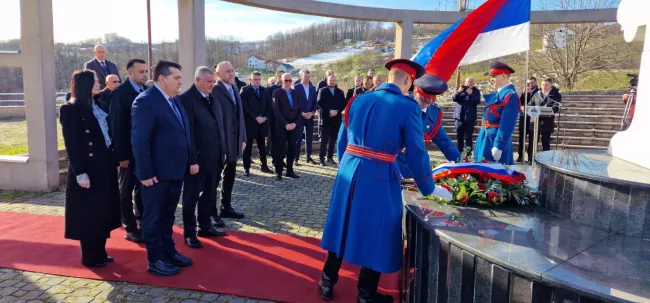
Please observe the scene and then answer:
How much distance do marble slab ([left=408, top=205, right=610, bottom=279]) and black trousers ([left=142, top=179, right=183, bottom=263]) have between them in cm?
208

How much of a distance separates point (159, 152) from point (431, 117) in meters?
2.47

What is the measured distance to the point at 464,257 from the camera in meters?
2.33

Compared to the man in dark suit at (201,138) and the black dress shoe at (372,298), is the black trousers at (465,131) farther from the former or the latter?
the black dress shoe at (372,298)

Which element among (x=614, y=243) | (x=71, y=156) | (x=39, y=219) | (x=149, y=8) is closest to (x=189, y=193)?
(x=71, y=156)

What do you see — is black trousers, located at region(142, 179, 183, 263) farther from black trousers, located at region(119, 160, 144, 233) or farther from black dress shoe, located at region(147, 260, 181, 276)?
black trousers, located at region(119, 160, 144, 233)

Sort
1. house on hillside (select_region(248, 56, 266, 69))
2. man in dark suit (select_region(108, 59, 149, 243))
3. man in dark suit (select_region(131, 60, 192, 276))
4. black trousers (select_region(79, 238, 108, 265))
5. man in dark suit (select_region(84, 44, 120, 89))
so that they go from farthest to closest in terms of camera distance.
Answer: house on hillside (select_region(248, 56, 266, 69))
man in dark suit (select_region(84, 44, 120, 89))
man in dark suit (select_region(108, 59, 149, 243))
black trousers (select_region(79, 238, 108, 265))
man in dark suit (select_region(131, 60, 192, 276))

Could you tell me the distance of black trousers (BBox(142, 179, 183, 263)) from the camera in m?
3.77

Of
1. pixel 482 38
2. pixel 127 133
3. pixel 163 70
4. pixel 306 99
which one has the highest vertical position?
pixel 482 38

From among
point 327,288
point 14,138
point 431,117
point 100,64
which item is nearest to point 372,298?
point 327,288

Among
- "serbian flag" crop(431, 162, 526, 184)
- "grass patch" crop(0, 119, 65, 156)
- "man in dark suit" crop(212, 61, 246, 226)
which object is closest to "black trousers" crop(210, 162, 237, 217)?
"man in dark suit" crop(212, 61, 246, 226)

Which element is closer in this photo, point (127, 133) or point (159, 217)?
point (159, 217)

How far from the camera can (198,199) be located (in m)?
4.73

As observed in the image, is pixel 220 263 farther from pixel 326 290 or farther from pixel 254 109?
pixel 254 109

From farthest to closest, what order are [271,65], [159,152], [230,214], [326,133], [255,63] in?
[271,65] → [255,63] → [326,133] → [230,214] → [159,152]
